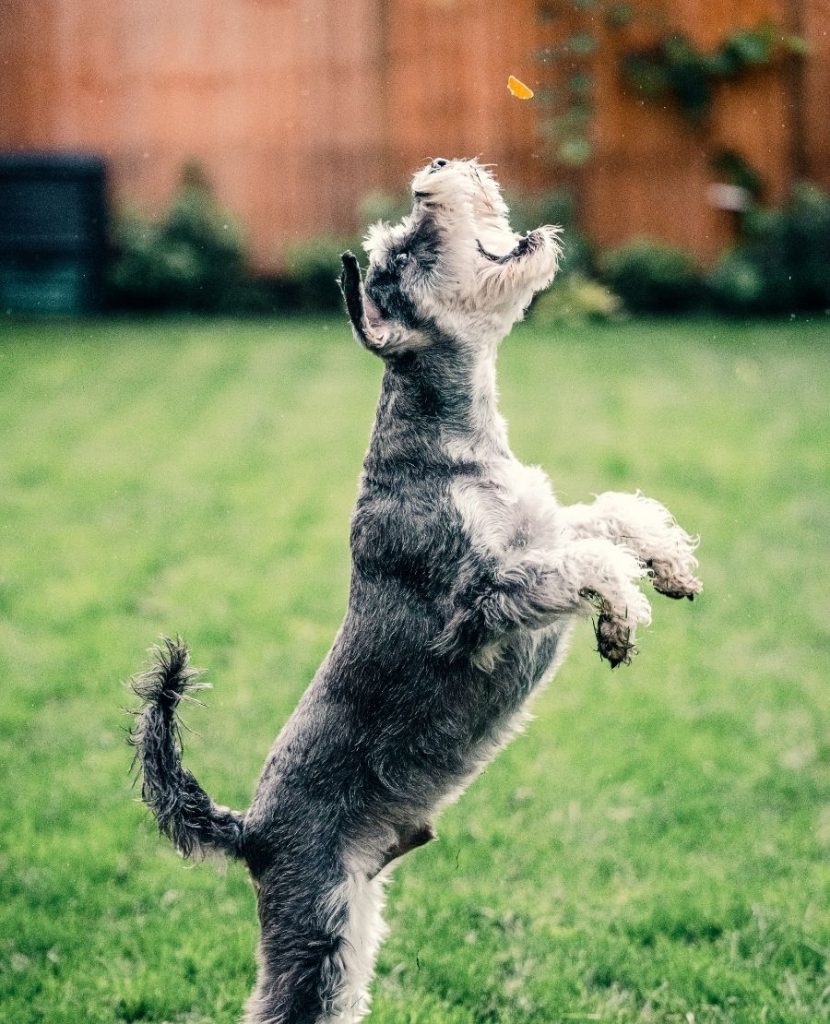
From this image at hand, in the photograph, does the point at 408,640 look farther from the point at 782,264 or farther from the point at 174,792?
the point at 782,264

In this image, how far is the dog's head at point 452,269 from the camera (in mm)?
2877

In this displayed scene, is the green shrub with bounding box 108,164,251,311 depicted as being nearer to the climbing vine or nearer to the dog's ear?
the climbing vine

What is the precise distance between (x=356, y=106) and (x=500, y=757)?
10.6m

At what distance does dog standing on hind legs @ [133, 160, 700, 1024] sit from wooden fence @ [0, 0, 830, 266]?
36.5 feet

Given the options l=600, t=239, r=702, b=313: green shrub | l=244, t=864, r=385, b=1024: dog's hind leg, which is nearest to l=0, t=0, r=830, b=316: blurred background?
l=600, t=239, r=702, b=313: green shrub

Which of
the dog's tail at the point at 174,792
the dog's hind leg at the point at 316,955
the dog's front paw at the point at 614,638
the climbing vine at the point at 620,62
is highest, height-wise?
the climbing vine at the point at 620,62

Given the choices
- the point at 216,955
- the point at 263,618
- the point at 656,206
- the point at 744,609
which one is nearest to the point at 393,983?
the point at 216,955

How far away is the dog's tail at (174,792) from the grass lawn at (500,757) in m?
0.90

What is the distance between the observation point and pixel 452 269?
293 centimetres

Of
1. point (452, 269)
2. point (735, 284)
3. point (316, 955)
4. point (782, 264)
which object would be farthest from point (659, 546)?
point (782, 264)

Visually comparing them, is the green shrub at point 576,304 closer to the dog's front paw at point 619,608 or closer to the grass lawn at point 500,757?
the grass lawn at point 500,757

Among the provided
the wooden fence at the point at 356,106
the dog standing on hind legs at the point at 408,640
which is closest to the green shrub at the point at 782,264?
the wooden fence at the point at 356,106

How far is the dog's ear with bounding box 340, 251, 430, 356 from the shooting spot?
8.96 ft

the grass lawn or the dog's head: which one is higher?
the dog's head
